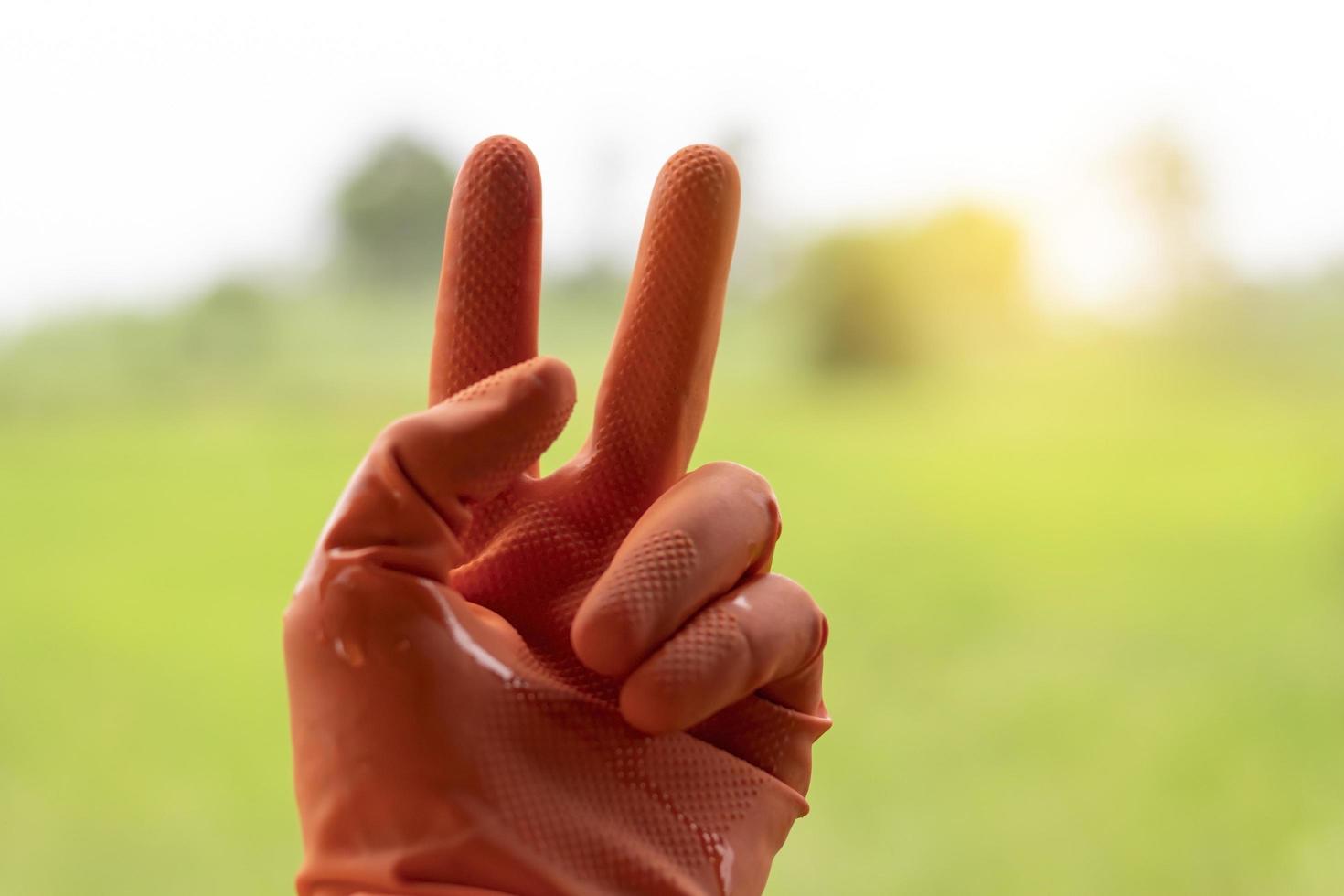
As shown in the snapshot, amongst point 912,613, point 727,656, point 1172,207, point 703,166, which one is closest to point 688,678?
point 727,656

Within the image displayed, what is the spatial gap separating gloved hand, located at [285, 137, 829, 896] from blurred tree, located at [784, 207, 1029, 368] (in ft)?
7.87

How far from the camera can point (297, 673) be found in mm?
538

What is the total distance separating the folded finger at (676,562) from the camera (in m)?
0.52

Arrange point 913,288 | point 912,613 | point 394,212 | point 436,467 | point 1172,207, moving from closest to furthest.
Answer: point 436,467 < point 394,212 < point 1172,207 < point 913,288 < point 912,613

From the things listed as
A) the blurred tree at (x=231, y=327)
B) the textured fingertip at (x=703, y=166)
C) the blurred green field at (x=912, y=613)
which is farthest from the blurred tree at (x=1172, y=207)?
the textured fingertip at (x=703, y=166)

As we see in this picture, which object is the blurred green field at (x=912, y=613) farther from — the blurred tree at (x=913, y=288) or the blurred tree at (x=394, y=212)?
the blurred tree at (x=394, y=212)

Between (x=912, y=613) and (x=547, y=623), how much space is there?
2567mm

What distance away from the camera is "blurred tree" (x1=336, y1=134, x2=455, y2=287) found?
237 centimetres

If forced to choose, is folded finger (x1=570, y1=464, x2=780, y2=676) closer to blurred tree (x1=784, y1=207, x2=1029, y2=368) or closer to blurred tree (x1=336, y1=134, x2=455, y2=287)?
blurred tree (x1=336, y1=134, x2=455, y2=287)

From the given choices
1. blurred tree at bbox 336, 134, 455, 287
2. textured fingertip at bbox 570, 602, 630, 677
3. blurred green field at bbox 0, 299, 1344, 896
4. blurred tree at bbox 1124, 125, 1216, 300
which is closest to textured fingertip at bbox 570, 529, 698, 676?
textured fingertip at bbox 570, 602, 630, 677

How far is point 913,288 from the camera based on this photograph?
2.94 metres

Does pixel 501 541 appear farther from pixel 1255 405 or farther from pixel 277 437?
pixel 1255 405

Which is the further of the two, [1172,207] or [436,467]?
[1172,207]

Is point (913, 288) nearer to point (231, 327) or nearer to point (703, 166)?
point (231, 327)
